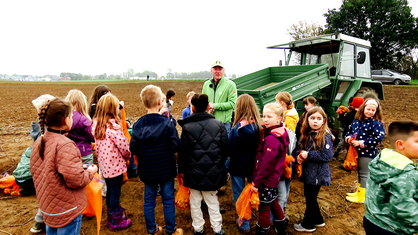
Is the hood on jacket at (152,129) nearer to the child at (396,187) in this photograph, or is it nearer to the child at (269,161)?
the child at (269,161)

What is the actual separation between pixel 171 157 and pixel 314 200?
1830 millimetres

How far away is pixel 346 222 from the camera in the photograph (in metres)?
3.02

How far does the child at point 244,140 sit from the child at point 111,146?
133cm

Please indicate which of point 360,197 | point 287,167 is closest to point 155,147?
point 287,167

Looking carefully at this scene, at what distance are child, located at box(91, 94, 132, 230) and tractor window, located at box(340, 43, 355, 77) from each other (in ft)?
19.1

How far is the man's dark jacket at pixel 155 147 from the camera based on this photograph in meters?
2.43

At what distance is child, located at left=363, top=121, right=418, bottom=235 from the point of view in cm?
150

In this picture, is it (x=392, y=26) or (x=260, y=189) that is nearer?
(x=260, y=189)

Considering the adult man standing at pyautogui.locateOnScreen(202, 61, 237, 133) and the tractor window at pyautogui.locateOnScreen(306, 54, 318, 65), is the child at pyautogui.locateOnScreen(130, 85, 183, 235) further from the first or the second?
the tractor window at pyautogui.locateOnScreen(306, 54, 318, 65)

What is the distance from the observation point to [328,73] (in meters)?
5.60

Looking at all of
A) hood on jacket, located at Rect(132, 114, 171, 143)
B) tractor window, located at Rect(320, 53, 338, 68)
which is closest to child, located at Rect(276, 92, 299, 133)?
hood on jacket, located at Rect(132, 114, 171, 143)

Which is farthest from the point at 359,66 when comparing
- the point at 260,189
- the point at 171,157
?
the point at 171,157

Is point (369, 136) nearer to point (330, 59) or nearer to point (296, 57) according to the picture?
point (330, 59)

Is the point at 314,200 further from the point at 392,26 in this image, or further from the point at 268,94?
the point at 392,26
